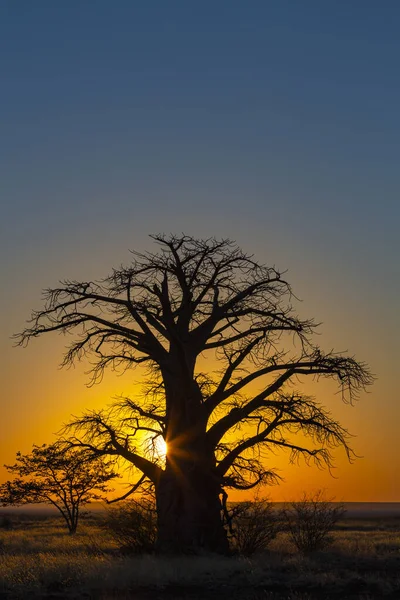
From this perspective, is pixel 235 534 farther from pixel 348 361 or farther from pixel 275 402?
pixel 348 361

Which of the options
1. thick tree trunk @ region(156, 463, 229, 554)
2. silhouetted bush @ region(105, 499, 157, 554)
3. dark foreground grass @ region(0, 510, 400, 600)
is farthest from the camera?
silhouetted bush @ region(105, 499, 157, 554)

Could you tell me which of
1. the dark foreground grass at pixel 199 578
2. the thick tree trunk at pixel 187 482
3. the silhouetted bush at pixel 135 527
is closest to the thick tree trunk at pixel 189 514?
the thick tree trunk at pixel 187 482

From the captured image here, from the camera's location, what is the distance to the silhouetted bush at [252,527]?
2130 centimetres

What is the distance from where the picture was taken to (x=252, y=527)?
21.6 metres

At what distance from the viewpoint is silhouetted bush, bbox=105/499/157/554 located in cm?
→ 2105

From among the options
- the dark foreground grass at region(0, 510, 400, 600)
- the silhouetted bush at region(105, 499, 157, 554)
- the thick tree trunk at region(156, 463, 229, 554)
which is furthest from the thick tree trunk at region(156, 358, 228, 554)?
the silhouetted bush at region(105, 499, 157, 554)

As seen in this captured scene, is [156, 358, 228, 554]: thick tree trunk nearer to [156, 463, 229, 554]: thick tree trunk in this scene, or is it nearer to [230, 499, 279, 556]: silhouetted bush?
[156, 463, 229, 554]: thick tree trunk

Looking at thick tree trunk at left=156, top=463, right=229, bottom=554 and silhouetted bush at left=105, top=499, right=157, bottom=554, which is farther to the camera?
silhouetted bush at left=105, top=499, right=157, bottom=554

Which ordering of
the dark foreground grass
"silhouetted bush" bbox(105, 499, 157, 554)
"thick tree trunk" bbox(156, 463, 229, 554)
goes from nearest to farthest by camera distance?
the dark foreground grass < "thick tree trunk" bbox(156, 463, 229, 554) < "silhouetted bush" bbox(105, 499, 157, 554)

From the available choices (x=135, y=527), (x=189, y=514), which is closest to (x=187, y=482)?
(x=189, y=514)

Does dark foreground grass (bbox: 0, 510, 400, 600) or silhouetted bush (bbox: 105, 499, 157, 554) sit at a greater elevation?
silhouetted bush (bbox: 105, 499, 157, 554)

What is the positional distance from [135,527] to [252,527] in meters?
3.07

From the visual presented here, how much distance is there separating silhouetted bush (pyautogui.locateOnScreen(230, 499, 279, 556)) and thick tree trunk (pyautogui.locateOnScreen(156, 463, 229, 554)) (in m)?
1.37

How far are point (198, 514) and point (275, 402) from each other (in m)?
3.27
